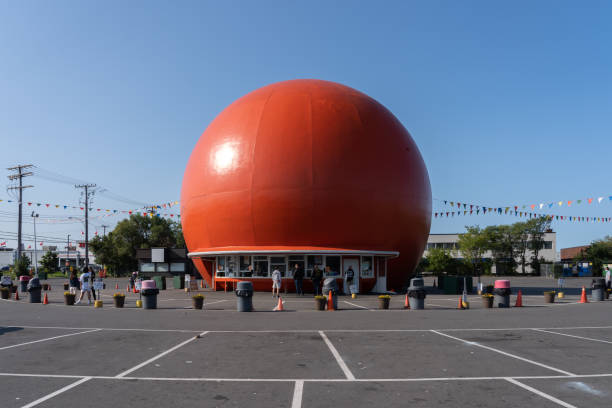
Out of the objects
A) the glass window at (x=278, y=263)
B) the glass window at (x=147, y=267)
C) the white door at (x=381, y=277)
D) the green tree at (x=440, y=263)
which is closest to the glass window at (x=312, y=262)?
the glass window at (x=278, y=263)

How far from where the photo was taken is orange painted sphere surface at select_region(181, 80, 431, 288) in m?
24.7

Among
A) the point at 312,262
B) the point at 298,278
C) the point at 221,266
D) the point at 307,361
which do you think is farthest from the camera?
the point at 221,266

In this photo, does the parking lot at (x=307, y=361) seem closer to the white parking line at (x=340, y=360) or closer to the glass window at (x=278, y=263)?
the white parking line at (x=340, y=360)

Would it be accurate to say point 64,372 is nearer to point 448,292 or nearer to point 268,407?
point 268,407

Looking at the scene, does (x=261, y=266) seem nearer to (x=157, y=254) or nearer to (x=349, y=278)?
(x=349, y=278)

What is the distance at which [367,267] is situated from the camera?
26.3m

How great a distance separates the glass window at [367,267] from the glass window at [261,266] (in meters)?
5.41

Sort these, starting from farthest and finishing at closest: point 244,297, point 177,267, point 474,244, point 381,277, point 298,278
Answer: point 474,244 → point 177,267 → point 381,277 → point 298,278 → point 244,297

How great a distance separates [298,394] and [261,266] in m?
19.7

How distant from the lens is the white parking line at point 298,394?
593 cm

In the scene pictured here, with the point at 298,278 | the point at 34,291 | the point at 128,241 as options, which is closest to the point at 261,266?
the point at 298,278

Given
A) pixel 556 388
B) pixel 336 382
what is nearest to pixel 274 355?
pixel 336 382

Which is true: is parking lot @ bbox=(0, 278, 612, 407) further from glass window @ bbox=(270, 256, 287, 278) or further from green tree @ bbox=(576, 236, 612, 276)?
green tree @ bbox=(576, 236, 612, 276)

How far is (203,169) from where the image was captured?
27891mm
